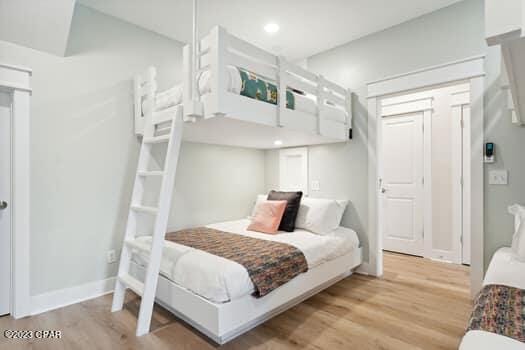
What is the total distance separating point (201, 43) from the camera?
193 cm

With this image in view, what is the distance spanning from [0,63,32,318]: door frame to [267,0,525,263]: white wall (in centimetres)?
289

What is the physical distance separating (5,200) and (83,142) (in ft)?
2.36

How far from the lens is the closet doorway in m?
3.48

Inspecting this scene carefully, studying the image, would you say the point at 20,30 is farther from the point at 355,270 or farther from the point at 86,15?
the point at 355,270

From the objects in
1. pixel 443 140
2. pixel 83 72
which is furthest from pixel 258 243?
pixel 443 140

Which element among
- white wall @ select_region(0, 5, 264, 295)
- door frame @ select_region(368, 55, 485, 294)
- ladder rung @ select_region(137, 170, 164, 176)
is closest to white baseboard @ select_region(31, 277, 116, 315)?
white wall @ select_region(0, 5, 264, 295)

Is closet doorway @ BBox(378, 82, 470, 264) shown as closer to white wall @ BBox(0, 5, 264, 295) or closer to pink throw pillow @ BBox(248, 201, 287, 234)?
pink throw pillow @ BBox(248, 201, 287, 234)

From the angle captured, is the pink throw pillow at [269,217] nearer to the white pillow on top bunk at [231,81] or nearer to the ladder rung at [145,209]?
the ladder rung at [145,209]

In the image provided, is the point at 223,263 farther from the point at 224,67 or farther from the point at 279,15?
the point at 279,15

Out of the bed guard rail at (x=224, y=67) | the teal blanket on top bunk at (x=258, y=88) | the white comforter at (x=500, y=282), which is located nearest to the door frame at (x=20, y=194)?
the bed guard rail at (x=224, y=67)

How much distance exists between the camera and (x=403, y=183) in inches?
155

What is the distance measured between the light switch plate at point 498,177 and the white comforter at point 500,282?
0.58m

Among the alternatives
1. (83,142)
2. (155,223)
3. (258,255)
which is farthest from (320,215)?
(83,142)

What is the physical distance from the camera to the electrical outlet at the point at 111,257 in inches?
104
